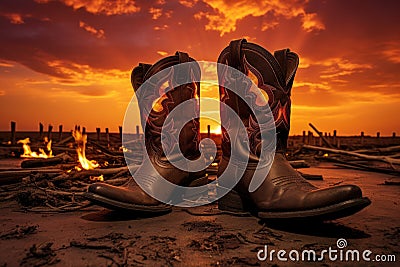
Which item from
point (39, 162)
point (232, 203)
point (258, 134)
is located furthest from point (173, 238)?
point (39, 162)

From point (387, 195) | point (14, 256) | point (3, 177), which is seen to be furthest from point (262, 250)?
point (3, 177)

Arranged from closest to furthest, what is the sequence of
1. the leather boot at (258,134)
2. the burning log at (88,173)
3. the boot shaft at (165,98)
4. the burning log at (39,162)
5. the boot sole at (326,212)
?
the boot sole at (326,212) < the leather boot at (258,134) < the boot shaft at (165,98) < the burning log at (88,173) < the burning log at (39,162)

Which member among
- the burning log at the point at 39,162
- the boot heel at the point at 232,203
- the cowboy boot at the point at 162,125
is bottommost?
the boot heel at the point at 232,203

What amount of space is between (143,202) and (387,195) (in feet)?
7.11

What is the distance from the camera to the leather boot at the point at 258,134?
194 cm

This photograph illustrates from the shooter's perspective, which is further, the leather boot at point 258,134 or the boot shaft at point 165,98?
the boot shaft at point 165,98

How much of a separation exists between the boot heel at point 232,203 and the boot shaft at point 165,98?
46cm

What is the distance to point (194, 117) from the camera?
2723 mm

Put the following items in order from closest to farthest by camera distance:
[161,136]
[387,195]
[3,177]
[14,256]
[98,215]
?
1. [14,256]
2. [98,215]
3. [161,136]
4. [387,195]
5. [3,177]

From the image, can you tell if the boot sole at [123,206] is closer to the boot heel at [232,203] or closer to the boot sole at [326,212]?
the boot heel at [232,203]

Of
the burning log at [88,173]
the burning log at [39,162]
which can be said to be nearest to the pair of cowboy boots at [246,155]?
the burning log at [88,173]

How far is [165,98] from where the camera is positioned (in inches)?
101

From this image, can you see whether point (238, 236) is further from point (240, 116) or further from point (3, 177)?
point (3, 177)

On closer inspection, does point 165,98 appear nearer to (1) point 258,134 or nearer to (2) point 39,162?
(1) point 258,134
